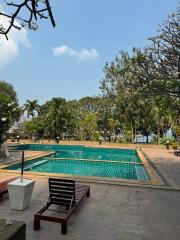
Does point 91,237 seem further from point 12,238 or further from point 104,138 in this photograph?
point 104,138

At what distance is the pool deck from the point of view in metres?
4.00

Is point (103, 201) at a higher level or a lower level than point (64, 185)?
lower

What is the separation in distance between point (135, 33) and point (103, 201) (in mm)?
6376

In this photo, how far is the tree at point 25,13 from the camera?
1.97 metres

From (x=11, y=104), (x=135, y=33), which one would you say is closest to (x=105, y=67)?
(x=11, y=104)

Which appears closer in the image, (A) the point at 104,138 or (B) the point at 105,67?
(B) the point at 105,67

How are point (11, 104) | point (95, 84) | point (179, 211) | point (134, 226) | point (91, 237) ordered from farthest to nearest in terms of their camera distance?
point (95, 84)
point (11, 104)
point (179, 211)
point (134, 226)
point (91, 237)

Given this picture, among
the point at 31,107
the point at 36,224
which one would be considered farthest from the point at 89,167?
the point at 31,107

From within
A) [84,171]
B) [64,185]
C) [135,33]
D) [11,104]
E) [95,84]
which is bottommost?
[84,171]

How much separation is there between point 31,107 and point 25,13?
3081cm

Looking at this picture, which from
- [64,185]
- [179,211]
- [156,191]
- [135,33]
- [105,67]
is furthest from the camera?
[105,67]

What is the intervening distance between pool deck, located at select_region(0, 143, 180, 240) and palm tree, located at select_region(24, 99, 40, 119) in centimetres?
2643

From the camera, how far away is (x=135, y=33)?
8.98m

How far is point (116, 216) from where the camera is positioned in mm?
4793
